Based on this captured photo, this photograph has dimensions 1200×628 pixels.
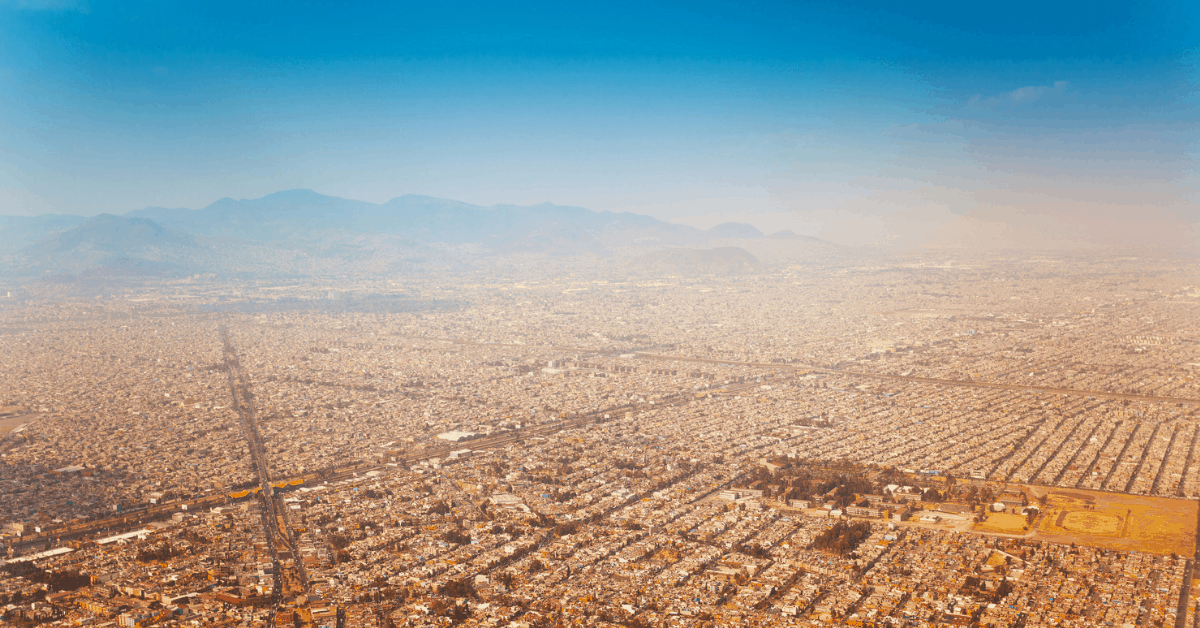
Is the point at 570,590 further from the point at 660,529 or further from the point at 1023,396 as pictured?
the point at 1023,396

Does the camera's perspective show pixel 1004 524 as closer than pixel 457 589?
No

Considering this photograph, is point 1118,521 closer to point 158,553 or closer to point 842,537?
point 842,537

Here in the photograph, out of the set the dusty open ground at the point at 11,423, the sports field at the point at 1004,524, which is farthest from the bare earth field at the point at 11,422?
the sports field at the point at 1004,524

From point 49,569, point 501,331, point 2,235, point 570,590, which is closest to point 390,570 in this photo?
point 570,590

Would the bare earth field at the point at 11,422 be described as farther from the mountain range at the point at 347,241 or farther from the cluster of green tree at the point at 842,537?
the mountain range at the point at 347,241

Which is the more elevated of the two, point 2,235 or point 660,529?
point 2,235

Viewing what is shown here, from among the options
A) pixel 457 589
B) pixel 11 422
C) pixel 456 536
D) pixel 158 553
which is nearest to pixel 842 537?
pixel 457 589

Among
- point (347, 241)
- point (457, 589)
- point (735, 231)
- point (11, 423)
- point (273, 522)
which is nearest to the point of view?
point (457, 589)
